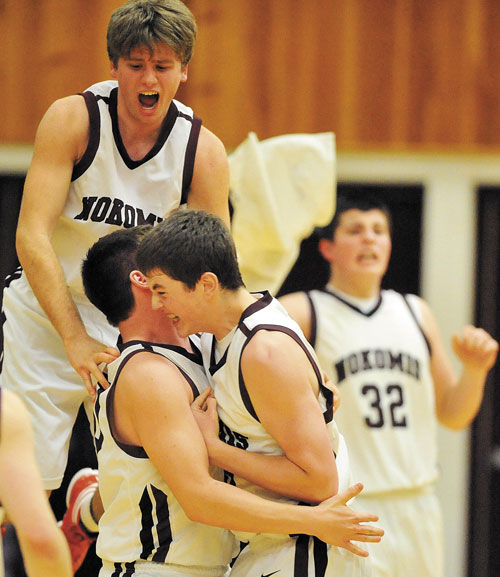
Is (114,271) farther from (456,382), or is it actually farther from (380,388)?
(456,382)

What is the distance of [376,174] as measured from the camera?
20.5ft

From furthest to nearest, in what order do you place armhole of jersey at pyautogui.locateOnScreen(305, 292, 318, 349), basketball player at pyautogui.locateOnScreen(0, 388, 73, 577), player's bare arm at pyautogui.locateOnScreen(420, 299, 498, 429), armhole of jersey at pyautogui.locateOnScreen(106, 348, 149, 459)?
armhole of jersey at pyautogui.locateOnScreen(305, 292, 318, 349) → player's bare arm at pyautogui.locateOnScreen(420, 299, 498, 429) → armhole of jersey at pyautogui.locateOnScreen(106, 348, 149, 459) → basketball player at pyautogui.locateOnScreen(0, 388, 73, 577)

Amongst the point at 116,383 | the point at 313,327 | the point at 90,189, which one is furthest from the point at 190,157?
the point at 313,327

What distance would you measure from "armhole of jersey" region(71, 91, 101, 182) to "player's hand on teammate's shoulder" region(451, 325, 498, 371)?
6.98 feet

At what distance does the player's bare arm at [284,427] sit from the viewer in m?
2.49

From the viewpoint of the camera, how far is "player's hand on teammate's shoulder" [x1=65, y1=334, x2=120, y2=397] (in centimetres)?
273

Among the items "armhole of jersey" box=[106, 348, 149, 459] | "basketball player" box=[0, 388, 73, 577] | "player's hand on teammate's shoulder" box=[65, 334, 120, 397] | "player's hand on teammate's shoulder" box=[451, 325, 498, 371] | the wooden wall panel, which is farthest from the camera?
the wooden wall panel

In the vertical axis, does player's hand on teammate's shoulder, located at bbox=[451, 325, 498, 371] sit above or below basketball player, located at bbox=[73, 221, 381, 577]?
above

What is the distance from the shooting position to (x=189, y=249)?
8.21 ft

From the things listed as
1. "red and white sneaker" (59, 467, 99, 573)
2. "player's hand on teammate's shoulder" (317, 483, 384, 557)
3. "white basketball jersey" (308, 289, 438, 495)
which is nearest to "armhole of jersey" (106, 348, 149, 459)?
"player's hand on teammate's shoulder" (317, 483, 384, 557)

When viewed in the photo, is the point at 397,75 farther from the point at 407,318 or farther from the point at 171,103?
the point at 171,103

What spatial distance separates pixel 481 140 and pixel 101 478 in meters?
4.20

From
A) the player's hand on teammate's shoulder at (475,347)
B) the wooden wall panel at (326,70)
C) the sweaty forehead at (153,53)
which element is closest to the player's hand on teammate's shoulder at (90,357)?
the sweaty forehead at (153,53)

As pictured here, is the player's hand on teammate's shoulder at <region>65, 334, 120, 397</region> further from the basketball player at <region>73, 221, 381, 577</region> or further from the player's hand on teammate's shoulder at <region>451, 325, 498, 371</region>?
the player's hand on teammate's shoulder at <region>451, 325, 498, 371</region>
